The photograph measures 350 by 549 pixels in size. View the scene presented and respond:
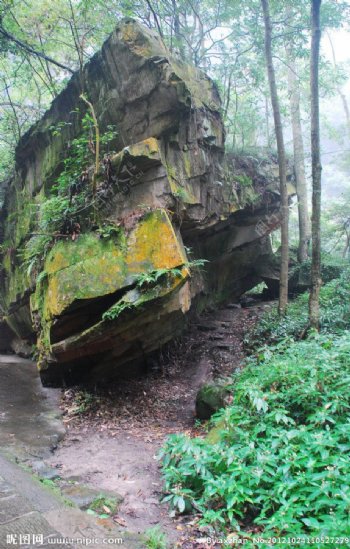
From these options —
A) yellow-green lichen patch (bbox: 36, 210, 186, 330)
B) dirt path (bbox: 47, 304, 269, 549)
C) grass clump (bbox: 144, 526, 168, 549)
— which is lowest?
dirt path (bbox: 47, 304, 269, 549)

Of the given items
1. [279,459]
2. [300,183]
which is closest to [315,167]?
[279,459]

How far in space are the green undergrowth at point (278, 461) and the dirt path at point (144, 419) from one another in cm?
38

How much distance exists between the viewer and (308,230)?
1459cm

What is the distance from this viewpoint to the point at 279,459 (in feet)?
12.2

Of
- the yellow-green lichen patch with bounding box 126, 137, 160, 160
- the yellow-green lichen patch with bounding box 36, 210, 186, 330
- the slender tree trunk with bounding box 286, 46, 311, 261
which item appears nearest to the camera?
the yellow-green lichen patch with bounding box 36, 210, 186, 330

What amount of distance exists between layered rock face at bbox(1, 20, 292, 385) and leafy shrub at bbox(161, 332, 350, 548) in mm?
2938

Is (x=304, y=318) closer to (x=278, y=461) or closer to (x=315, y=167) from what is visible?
(x=315, y=167)

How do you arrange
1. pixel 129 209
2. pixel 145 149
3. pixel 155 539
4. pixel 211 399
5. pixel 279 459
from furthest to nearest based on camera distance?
pixel 129 209, pixel 145 149, pixel 211 399, pixel 279 459, pixel 155 539

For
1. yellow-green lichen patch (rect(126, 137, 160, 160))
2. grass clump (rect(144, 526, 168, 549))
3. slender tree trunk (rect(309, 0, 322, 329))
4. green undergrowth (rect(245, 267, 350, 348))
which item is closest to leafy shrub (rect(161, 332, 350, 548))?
grass clump (rect(144, 526, 168, 549))

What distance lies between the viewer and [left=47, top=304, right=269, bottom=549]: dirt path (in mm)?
4164

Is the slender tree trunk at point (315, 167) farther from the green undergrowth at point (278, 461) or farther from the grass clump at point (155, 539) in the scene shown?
the grass clump at point (155, 539)

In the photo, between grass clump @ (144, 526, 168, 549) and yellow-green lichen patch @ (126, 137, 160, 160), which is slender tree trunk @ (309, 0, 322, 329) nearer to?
yellow-green lichen patch @ (126, 137, 160, 160)

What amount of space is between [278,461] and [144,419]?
394 cm

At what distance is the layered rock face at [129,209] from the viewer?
703cm
